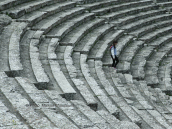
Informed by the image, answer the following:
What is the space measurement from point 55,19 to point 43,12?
0.64m

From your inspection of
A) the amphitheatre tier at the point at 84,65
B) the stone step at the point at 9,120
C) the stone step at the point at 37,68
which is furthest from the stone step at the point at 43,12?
the stone step at the point at 9,120

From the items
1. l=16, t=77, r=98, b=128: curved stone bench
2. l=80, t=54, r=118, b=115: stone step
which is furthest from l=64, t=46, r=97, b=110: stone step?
l=16, t=77, r=98, b=128: curved stone bench

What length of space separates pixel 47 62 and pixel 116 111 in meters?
3.44

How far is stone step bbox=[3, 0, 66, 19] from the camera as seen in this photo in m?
12.9

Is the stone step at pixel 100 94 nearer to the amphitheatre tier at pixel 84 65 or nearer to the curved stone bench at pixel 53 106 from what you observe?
the amphitheatre tier at pixel 84 65

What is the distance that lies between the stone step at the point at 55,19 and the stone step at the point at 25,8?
773 mm

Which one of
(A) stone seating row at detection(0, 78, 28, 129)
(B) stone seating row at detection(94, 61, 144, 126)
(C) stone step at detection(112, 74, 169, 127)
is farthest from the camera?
(C) stone step at detection(112, 74, 169, 127)

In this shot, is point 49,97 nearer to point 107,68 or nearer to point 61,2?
point 107,68

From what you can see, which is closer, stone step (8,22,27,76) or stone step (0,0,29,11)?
stone step (8,22,27,76)

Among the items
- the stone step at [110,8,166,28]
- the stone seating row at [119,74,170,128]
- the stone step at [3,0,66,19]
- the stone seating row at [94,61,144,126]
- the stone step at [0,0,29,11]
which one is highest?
the stone step at [0,0,29,11]

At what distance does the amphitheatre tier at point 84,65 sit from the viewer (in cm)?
640

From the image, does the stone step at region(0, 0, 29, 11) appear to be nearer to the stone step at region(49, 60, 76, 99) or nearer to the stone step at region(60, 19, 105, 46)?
the stone step at region(60, 19, 105, 46)

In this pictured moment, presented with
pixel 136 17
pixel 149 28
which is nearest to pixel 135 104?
pixel 149 28

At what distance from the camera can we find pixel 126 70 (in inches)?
506
